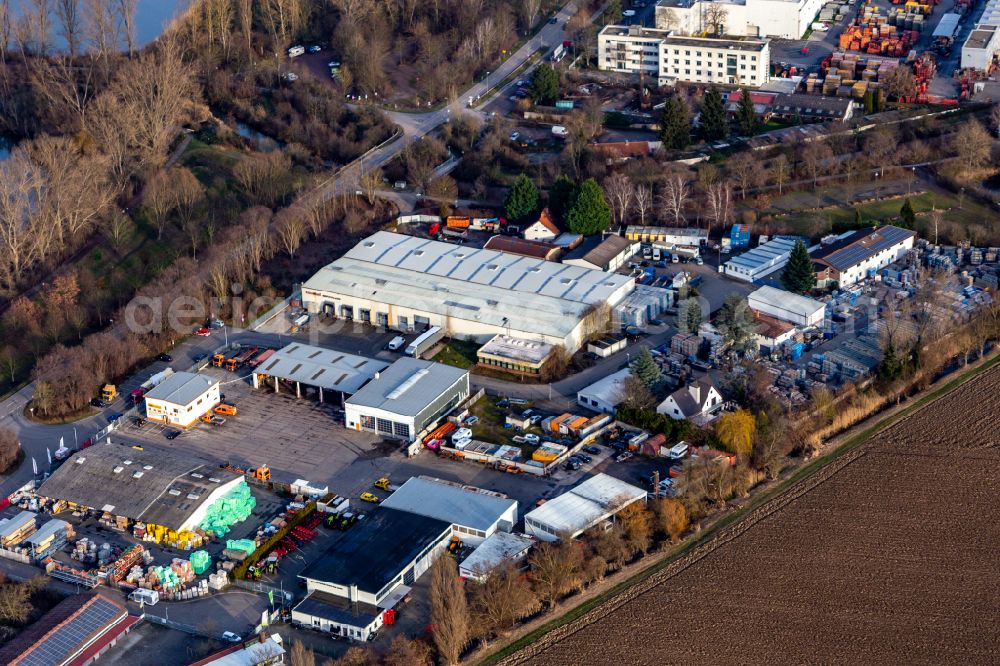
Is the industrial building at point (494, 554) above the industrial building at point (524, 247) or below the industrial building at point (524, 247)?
below

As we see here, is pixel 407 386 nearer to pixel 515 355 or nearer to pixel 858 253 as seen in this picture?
pixel 515 355

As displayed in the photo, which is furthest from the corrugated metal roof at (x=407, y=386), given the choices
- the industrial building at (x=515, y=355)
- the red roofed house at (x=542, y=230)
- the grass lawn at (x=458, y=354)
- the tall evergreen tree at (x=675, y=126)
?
the tall evergreen tree at (x=675, y=126)

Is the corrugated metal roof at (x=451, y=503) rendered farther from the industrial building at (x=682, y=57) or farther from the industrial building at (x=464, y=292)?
the industrial building at (x=682, y=57)

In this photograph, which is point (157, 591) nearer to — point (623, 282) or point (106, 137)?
point (623, 282)

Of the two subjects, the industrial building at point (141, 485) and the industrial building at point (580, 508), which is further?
the industrial building at point (141, 485)

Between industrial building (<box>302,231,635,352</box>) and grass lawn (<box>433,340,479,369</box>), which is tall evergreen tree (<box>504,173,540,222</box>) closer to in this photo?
industrial building (<box>302,231,635,352</box>)

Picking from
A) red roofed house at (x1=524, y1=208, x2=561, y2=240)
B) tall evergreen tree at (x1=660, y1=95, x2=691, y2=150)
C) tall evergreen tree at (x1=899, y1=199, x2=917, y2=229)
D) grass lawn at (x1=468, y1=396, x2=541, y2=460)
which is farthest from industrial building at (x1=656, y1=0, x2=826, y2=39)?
grass lawn at (x1=468, y1=396, x2=541, y2=460)

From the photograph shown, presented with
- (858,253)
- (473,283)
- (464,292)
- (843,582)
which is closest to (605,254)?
(473,283)
